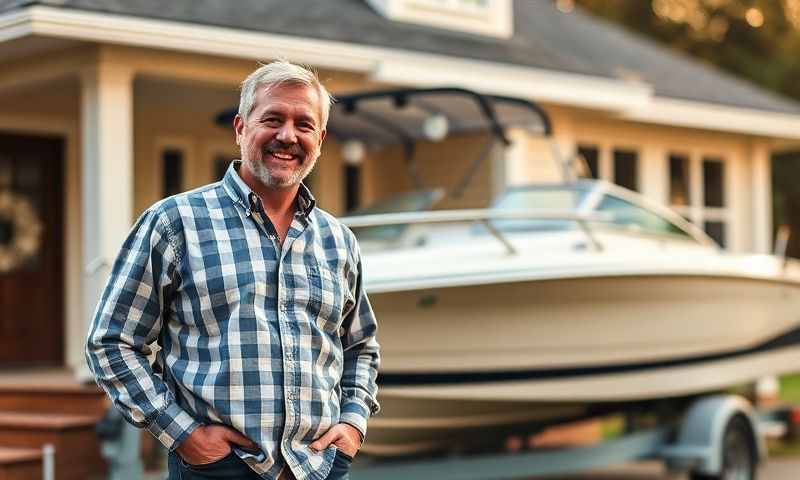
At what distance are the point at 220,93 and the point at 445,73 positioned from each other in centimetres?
194

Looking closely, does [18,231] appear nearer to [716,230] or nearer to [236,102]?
[236,102]

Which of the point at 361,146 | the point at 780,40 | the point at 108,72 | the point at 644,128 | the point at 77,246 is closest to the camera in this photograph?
the point at 108,72

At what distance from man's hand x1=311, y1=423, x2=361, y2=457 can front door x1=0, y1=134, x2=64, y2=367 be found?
868 centimetres

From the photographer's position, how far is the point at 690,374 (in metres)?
8.59

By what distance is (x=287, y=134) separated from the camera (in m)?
3.18

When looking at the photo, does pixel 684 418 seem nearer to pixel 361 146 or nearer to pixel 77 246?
pixel 361 146

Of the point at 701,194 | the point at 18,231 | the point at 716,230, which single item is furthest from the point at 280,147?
the point at 716,230

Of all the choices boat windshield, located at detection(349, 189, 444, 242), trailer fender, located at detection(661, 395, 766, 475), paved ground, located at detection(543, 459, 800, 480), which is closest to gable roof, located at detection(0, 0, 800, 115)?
boat windshield, located at detection(349, 189, 444, 242)

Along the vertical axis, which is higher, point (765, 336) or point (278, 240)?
point (278, 240)

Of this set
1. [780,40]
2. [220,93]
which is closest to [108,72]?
[220,93]

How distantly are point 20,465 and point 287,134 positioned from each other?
198 inches

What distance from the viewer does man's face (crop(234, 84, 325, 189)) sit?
3.19 metres

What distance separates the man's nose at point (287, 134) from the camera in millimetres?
3176

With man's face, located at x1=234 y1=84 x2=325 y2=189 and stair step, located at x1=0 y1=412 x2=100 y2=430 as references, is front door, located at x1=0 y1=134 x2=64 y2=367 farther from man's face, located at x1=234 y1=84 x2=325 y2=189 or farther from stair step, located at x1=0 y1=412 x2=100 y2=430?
man's face, located at x1=234 y1=84 x2=325 y2=189
